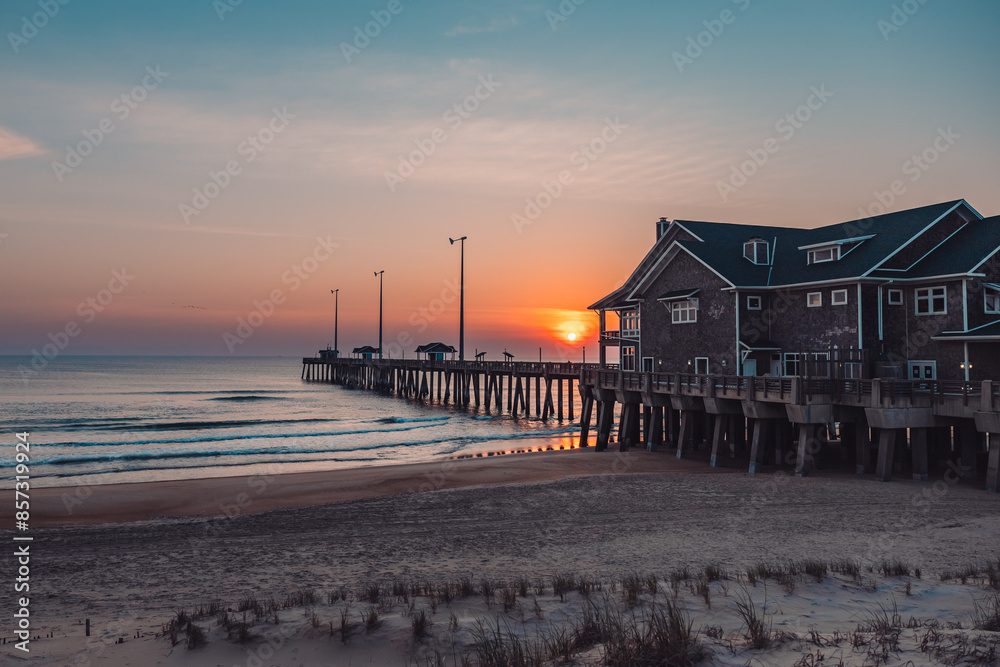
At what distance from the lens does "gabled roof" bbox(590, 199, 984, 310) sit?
76.5 feet

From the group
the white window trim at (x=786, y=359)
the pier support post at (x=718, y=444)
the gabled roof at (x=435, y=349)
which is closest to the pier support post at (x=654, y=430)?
the pier support post at (x=718, y=444)

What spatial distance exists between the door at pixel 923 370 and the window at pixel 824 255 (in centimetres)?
498

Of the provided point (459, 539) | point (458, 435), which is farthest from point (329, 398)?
point (459, 539)

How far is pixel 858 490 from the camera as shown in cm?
1888

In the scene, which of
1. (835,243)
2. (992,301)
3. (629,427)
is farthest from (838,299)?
(629,427)

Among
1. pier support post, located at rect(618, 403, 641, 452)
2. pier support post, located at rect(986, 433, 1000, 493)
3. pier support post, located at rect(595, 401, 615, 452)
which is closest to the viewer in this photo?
pier support post, located at rect(986, 433, 1000, 493)

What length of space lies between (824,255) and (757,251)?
11.5 feet

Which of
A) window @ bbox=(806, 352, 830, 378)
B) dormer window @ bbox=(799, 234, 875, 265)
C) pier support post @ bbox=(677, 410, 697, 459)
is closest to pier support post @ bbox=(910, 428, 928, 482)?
window @ bbox=(806, 352, 830, 378)

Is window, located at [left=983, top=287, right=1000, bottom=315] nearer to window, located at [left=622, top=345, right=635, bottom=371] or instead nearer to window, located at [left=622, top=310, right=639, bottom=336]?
window, located at [left=622, top=310, right=639, bottom=336]

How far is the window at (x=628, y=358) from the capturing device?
3585 centimetres

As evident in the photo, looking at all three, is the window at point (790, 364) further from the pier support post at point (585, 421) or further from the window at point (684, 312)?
the pier support post at point (585, 421)

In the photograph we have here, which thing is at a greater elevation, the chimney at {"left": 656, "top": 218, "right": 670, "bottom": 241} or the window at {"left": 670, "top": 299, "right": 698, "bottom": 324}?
the chimney at {"left": 656, "top": 218, "right": 670, "bottom": 241}

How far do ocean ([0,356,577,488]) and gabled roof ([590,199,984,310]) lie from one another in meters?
14.0

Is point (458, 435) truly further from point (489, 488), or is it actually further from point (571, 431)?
point (489, 488)
